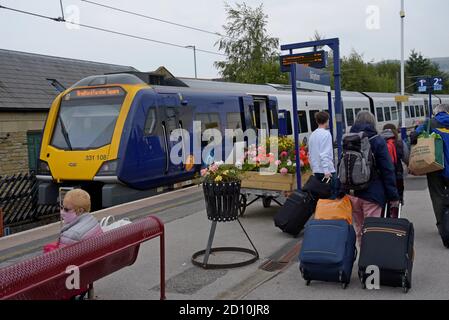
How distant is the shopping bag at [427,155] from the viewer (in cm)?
607

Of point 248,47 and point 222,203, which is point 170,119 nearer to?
point 222,203

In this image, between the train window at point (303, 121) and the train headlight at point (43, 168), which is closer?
the train headlight at point (43, 168)

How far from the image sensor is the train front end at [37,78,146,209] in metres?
10.7

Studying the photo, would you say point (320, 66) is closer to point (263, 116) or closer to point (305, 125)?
point (263, 116)

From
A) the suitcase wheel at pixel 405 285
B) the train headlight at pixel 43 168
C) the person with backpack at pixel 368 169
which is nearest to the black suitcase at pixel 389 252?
the suitcase wheel at pixel 405 285

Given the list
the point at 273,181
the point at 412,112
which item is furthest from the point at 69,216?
the point at 412,112

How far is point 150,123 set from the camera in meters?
11.3

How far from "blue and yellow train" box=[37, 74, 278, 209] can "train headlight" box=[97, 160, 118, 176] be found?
20 mm

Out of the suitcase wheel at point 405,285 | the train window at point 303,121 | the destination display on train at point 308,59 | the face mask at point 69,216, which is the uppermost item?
the destination display on train at point 308,59

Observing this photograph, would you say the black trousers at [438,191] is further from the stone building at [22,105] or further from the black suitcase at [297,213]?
the stone building at [22,105]

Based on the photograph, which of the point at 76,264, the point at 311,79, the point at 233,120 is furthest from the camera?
the point at 233,120

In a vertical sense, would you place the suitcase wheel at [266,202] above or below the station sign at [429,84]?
below

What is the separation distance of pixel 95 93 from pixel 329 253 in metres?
8.06

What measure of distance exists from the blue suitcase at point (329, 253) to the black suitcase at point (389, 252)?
0.15 m
